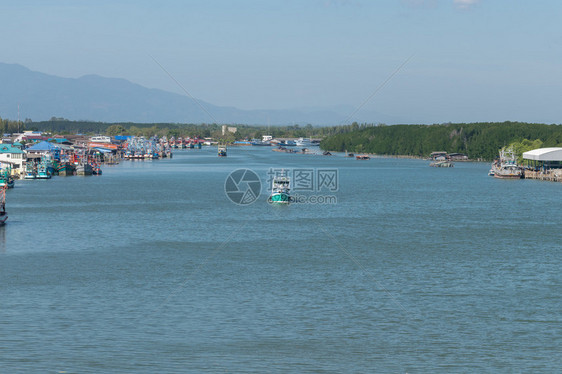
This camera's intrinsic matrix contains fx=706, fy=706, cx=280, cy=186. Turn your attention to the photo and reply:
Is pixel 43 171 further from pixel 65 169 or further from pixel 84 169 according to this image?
pixel 65 169

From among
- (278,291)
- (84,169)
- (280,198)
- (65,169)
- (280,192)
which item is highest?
(84,169)

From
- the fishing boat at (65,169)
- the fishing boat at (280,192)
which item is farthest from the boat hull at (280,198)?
the fishing boat at (65,169)

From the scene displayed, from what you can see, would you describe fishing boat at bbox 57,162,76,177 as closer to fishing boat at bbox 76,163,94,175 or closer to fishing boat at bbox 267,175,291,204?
fishing boat at bbox 76,163,94,175

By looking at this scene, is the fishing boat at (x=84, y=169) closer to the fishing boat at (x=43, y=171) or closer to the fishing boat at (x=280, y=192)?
the fishing boat at (x=43, y=171)

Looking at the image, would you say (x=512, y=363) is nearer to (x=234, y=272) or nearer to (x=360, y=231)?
(x=234, y=272)

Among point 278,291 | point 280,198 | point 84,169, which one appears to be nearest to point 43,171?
point 84,169

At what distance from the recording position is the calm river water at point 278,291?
1254 inches

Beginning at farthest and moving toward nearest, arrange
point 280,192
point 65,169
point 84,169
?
point 65,169
point 84,169
point 280,192

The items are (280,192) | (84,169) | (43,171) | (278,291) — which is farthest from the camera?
(84,169)

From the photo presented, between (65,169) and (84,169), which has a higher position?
(84,169)

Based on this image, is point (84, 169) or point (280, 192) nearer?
point (280, 192)

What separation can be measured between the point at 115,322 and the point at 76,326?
1.98 meters

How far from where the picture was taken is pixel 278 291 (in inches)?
1748

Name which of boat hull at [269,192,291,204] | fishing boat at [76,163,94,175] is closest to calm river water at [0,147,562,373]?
boat hull at [269,192,291,204]
